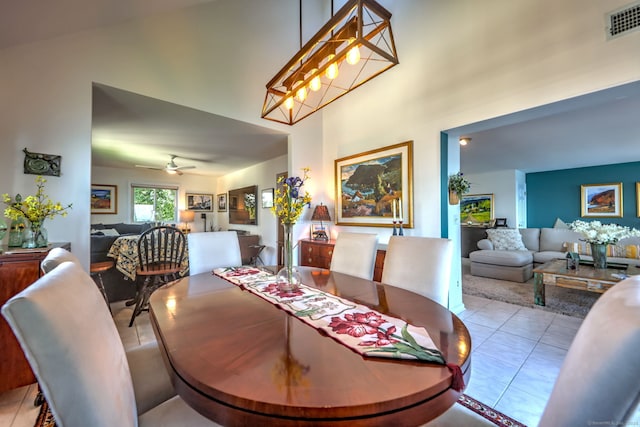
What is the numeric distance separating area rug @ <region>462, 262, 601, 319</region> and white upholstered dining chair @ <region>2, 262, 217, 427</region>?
3941 mm

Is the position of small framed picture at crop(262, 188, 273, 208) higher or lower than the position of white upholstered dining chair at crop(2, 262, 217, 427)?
higher

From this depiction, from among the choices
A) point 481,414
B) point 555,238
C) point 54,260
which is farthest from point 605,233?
point 54,260

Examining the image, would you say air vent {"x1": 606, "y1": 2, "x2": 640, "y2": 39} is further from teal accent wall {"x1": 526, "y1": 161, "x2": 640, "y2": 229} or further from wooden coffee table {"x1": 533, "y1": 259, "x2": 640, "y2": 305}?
teal accent wall {"x1": 526, "y1": 161, "x2": 640, "y2": 229}

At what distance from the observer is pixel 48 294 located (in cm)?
59

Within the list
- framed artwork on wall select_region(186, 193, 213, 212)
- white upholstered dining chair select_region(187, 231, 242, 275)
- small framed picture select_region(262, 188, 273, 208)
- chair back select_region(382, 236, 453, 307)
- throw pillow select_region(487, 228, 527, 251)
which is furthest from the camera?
framed artwork on wall select_region(186, 193, 213, 212)

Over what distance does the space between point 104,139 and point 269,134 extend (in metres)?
2.66

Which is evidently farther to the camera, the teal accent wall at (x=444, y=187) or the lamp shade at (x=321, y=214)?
the lamp shade at (x=321, y=214)

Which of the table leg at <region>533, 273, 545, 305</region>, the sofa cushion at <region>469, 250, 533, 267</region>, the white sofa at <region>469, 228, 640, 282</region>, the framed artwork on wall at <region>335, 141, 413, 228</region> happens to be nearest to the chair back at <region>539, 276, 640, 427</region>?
the framed artwork on wall at <region>335, 141, 413, 228</region>

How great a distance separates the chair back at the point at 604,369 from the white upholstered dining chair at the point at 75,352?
991 mm

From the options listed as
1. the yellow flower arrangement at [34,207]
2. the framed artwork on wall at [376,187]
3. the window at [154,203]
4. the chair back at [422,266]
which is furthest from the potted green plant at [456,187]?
the window at [154,203]

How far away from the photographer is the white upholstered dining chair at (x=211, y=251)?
2146mm

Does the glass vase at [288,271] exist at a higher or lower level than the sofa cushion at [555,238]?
higher

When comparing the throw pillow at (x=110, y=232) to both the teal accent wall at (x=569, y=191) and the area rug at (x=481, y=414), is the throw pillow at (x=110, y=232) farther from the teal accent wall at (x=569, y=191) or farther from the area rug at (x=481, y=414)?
the teal accent wall at (x=569, y=191)

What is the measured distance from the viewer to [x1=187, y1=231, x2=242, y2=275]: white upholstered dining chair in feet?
7.04
